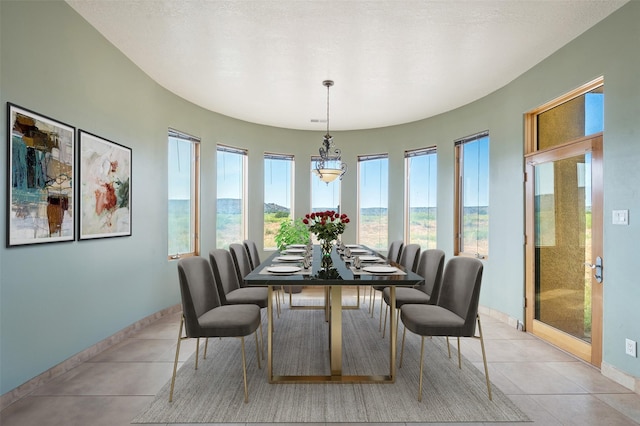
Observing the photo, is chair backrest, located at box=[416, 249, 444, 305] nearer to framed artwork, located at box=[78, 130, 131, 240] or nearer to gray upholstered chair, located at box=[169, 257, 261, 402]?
gray upholstered chair, located at box=[169, 257, 261, 402]

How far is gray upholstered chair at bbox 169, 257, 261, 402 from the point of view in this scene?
234cm

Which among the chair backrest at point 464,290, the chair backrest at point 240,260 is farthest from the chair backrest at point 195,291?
the chair backrest at point 464,290

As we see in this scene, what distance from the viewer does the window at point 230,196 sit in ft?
18.9

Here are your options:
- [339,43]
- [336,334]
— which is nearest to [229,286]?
[336,334]

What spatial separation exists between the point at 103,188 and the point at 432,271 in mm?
3256

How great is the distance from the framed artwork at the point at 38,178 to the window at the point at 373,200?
191 inches

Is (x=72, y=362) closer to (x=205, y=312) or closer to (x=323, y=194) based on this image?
(x=205, y=312)

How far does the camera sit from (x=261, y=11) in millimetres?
2746

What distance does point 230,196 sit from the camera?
19.5 ft

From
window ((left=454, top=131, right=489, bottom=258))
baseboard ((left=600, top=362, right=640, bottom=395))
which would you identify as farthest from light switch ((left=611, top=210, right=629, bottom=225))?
window ((left=454, top=131, right=489, bottom=258))

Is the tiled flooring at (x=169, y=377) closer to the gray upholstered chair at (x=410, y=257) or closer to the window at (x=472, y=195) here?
the gray upholstered chair at (x=410, y=257)

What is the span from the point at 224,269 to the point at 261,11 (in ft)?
7.57

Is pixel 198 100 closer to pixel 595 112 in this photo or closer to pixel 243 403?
pixel 243 403

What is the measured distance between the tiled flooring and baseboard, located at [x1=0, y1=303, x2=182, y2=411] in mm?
43
